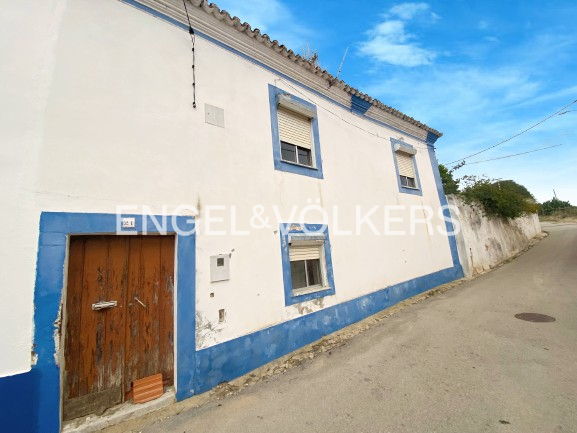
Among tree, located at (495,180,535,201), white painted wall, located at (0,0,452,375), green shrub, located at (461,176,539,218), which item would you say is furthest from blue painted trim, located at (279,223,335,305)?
tree, located at (495,180,535,201)

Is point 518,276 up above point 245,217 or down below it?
below

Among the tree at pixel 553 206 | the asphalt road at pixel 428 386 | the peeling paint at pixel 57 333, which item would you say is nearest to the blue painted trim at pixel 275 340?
the asphalt road at pixel 428 386

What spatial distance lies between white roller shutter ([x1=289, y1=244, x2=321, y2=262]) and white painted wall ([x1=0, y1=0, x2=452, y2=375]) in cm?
47

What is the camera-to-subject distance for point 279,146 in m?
5.30

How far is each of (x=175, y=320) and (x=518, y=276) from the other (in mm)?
11038

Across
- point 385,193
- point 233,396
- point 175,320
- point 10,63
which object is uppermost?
point 10,63

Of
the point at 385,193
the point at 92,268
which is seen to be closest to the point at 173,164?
the point at 92,268

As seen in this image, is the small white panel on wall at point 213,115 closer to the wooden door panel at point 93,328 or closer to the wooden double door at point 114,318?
the wooden double door at point 114,318

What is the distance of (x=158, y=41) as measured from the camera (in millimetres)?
4145

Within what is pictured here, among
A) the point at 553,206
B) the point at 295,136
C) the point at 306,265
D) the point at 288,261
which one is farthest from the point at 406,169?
the point at 553,206

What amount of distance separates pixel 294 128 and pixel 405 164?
5.03 metres

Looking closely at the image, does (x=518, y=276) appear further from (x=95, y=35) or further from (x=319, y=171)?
(x=95, y=35)

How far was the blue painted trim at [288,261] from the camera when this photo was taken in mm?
4781

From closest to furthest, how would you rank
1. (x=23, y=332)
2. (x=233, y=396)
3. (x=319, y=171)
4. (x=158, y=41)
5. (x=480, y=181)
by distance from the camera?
1. (x=23, y=332)
2. (x=233, y=396)
3. (x=158, y=41)
4. (x=319, y=171)
5. (x=480, y=181)
